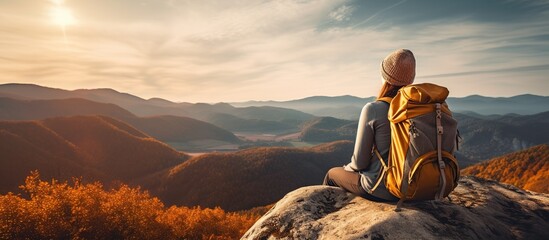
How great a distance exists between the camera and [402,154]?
5117 mm

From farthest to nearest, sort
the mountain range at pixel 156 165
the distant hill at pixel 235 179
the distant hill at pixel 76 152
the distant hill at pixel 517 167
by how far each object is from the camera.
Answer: the distant hill at pixel 76 152
the distant hill at pixel 235 179
the mountain range at pixel 156 165
the distant hill at pixel 517 167

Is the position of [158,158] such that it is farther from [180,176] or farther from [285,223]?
[285,223]

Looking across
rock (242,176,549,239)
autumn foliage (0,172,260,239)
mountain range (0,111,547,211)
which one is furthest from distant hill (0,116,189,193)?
rock (242,176,549,239)

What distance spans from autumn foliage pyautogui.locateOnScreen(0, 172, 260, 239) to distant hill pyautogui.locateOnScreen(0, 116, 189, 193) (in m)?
123

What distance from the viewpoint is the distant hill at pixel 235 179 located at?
118312 mm

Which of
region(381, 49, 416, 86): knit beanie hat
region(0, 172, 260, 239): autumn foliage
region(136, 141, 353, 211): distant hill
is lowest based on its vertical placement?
region(136, 141, 353, 211): distant hill

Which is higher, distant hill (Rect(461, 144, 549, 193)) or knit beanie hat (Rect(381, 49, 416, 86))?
knit beanie hat (Rect(381, 49, 416, 86))

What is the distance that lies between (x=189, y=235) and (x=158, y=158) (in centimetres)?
16769

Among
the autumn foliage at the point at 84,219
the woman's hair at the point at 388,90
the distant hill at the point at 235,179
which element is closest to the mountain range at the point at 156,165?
the distant hill at the point at 235,179

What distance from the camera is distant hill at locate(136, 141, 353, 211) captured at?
11831 cm

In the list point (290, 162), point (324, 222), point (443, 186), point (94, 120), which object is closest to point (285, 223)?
point (324, 222)

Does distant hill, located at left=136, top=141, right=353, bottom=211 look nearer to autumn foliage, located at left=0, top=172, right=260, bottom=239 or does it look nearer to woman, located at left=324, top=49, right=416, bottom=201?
autumn foliage, located at left=0, top=172, right=260, bottom=239

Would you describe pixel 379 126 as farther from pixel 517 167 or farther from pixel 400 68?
pixel 517 167

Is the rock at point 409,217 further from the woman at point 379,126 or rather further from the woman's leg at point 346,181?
the woman at point 379,126
